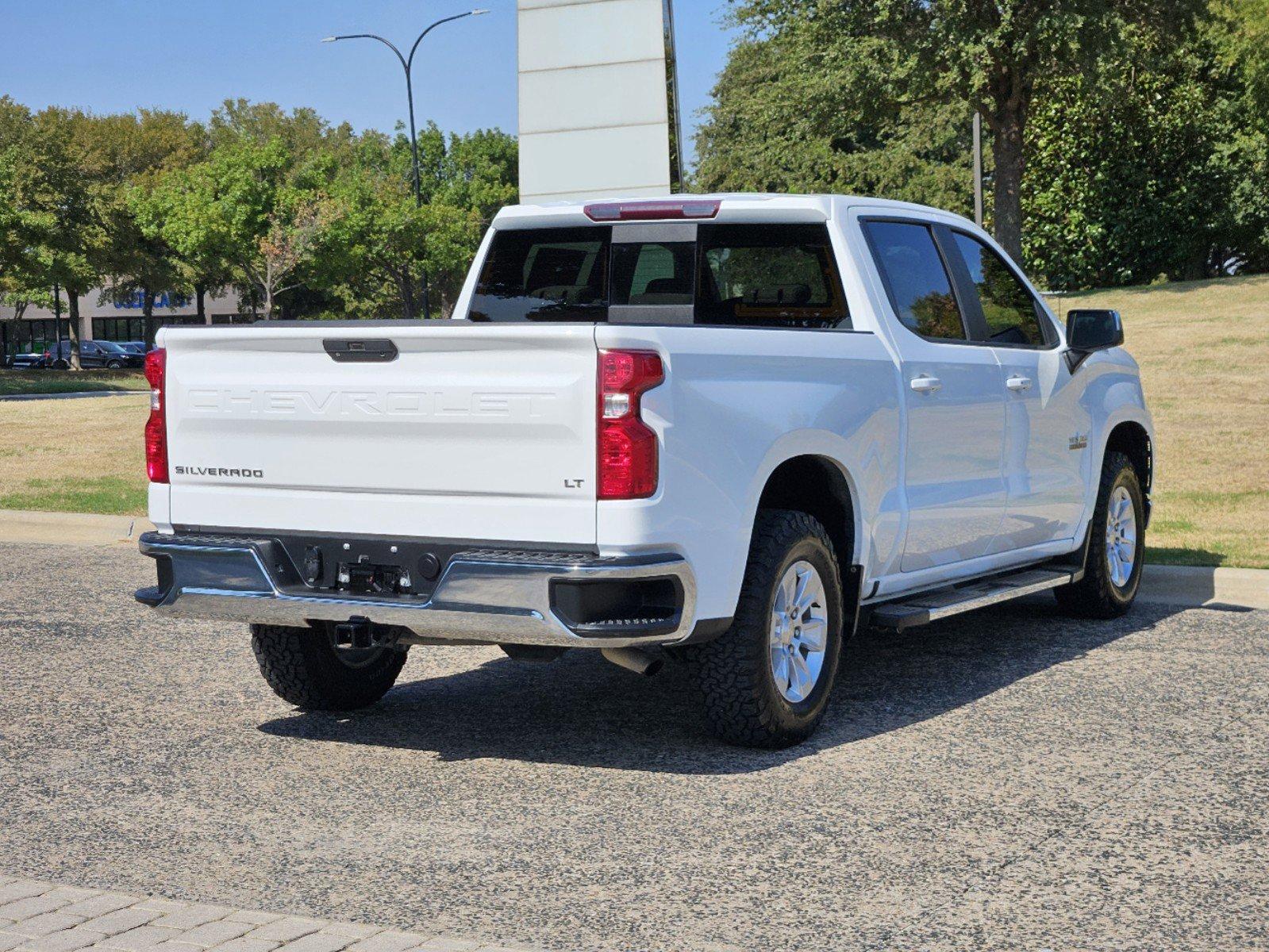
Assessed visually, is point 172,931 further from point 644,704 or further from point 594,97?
point 594,97

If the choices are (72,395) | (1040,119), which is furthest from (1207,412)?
(72,395)

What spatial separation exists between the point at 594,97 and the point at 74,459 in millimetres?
7896

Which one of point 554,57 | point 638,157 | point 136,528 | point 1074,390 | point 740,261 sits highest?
point 554,57

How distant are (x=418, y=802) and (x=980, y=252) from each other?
13.5 ft

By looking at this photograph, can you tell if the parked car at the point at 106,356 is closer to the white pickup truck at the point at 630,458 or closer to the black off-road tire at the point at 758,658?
the white pickup truck at the point at 630,458

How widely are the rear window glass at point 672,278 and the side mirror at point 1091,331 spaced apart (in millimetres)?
1751

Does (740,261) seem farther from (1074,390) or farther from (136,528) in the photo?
(136,528)

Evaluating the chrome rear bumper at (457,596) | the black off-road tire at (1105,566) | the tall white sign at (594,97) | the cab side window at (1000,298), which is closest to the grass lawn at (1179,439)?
the black off-road tire at (1105,566)

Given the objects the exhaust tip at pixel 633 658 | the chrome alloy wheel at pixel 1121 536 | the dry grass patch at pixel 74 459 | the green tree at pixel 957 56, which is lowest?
the dry grass patch at pixel 74 459

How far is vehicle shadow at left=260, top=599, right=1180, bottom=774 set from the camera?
6.20 meters

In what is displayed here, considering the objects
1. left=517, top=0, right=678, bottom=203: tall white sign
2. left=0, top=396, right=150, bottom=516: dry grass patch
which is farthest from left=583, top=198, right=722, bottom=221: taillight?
left=517, top=0, right=678, bottom=203: tall white sign

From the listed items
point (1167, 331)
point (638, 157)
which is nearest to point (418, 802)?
point (638, 157)

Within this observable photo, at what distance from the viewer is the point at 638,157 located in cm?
1578

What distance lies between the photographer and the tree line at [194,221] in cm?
5794
